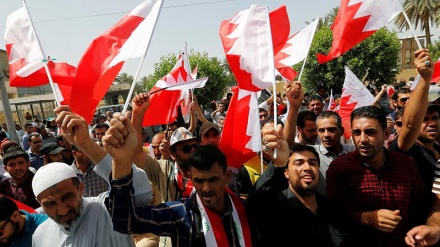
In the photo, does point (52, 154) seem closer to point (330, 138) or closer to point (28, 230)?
point (28, 230)

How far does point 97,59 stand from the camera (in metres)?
2.50

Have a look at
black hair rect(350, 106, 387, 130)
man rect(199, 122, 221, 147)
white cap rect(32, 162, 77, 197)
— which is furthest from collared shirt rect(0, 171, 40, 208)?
black hair rect(350, 106, 387, 130)

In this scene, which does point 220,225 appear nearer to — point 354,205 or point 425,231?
point 354,205

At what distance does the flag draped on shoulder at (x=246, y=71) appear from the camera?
2686 mm

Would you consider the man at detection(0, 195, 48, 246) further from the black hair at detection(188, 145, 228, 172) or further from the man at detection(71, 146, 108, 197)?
the black hair at detection(188, 145, 228, 172)

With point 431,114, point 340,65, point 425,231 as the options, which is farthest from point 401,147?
point 340,65

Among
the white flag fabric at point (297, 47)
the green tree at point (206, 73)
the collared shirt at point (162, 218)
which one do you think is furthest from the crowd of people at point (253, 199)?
the green tree at point (206, 73)

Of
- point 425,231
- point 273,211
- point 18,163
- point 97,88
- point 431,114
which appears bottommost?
point 425,231

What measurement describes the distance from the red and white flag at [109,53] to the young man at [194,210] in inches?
31.3

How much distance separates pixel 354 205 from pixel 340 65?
16661mm

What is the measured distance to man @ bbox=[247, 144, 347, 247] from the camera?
6.58 feet

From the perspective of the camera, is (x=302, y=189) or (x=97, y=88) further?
(x=97, y=88)

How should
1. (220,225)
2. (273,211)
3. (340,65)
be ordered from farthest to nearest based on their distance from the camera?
(340,65) → (273,211) → (220,225)

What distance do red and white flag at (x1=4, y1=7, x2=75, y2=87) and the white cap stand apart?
49.9 inches
